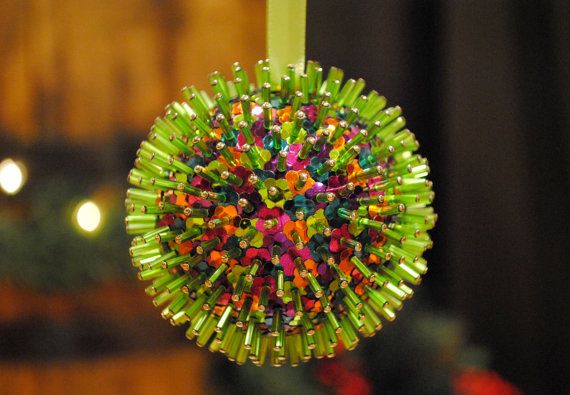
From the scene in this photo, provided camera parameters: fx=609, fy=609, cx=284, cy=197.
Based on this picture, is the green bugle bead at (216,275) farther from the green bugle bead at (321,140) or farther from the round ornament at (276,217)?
the green bugle bead at (321,140)

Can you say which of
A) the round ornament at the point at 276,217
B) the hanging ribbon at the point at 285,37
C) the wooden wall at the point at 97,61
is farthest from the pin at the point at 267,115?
the wooden wall at the point at 97,61

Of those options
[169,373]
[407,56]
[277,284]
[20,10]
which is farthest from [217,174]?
[20,10]

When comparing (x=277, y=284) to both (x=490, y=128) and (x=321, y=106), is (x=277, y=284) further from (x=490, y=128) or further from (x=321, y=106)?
(x=490, y=128)

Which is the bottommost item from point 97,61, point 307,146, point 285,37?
point 307,146

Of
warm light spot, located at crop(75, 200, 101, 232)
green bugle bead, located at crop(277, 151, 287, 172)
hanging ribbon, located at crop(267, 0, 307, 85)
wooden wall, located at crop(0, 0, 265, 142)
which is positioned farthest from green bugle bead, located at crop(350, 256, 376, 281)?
wooden wall, located at crop(0, 0, 265, 142)

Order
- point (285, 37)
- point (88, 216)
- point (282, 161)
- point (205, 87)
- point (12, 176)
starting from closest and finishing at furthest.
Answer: point (282, 161)
point (285, 37)
point (88, 216)
point (12, 176)
point (205, 87)

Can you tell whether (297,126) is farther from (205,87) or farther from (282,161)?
(205,87)

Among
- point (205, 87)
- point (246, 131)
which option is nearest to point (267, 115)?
point (246, 131)
